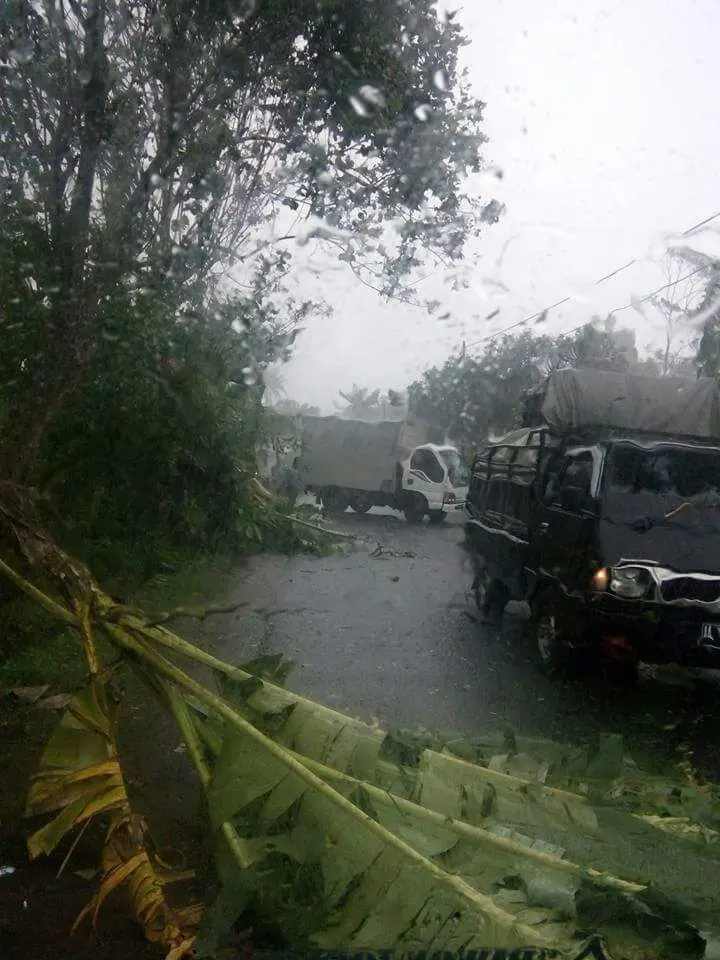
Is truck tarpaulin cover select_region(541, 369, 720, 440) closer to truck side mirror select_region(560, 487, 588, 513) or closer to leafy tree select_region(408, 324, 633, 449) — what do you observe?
truck side mirror select_region(560, 487, 588, 513)

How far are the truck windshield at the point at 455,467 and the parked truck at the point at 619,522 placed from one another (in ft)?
12.7

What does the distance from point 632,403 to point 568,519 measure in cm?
132

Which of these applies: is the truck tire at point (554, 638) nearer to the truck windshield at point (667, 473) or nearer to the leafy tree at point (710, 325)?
the truck windshield at point (667, 473)

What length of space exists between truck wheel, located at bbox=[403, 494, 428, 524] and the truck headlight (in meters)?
9.38

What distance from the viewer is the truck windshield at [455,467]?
1237 centimetres

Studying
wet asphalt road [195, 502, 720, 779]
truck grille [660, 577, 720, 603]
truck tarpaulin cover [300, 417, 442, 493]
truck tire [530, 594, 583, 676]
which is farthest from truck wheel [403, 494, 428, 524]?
truck grille [660, 577, 720, 603]

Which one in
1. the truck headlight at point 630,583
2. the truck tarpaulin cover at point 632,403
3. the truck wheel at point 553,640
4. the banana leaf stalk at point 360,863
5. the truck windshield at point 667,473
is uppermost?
the truck tarpaulin cover at point 632,403

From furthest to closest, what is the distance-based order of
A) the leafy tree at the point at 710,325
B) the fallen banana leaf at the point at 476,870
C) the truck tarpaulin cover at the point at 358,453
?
the truck tarpaulin cover at the point at 358,453 < the leafy tree at the point at 710,325 < the fallen banana leaf at the point at 476,870

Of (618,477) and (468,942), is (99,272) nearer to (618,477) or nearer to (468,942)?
(618,477)

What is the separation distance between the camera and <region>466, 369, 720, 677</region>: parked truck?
5695mm

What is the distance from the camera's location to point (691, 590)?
5.64 m

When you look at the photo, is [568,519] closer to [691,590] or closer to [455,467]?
[691,590]

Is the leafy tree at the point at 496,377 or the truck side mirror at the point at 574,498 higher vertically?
the leafy tree at the point at 496,377

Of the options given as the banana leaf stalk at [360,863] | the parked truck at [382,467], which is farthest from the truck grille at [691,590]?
the parked truck at [382,467]
